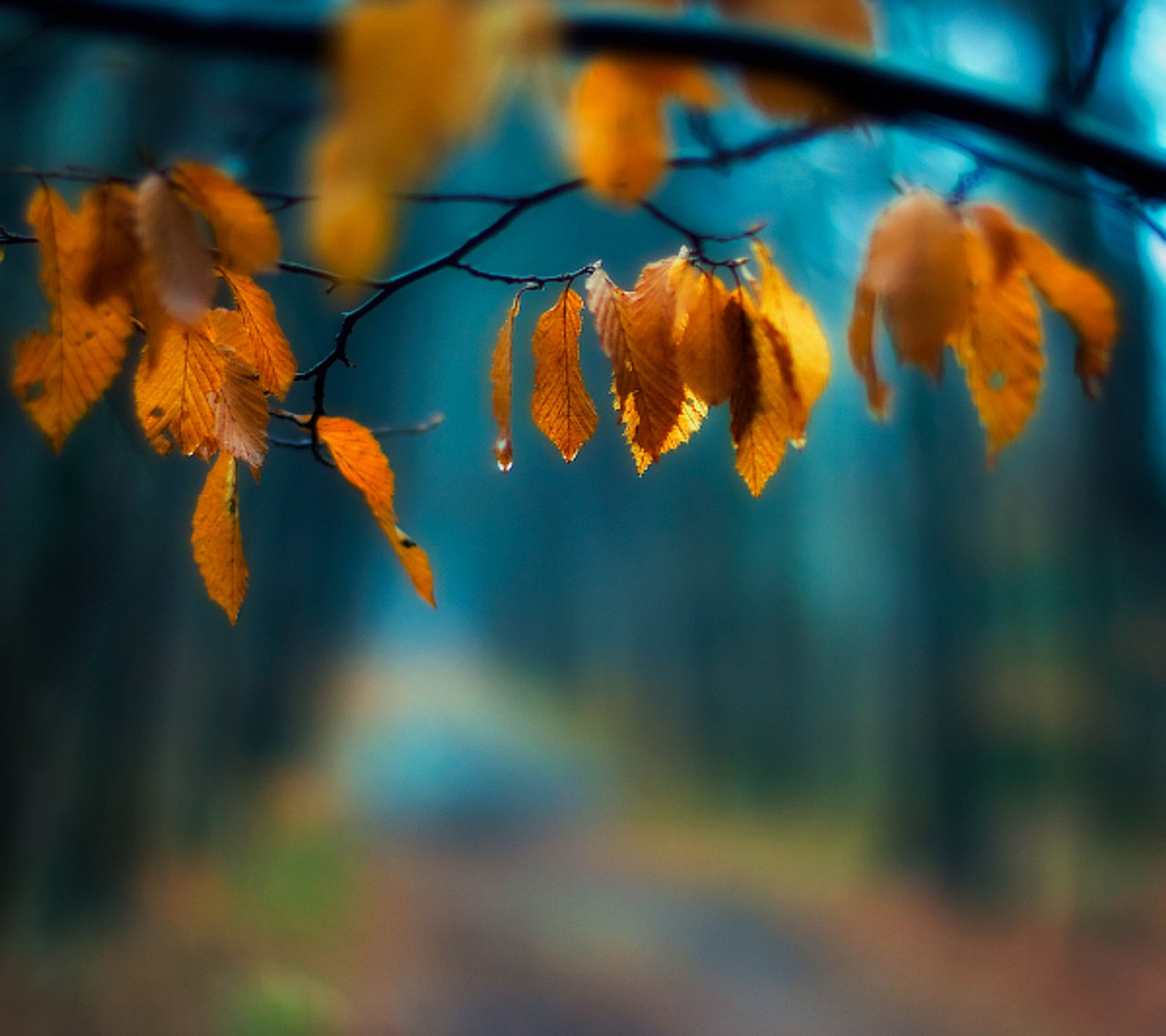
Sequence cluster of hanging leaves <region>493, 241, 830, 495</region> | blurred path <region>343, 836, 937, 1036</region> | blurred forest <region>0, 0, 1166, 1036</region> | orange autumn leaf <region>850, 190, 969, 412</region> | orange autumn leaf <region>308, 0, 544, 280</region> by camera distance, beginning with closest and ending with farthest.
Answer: orange autumn leaf <region>308, 0, 544, 280</region> < orange autumn leaf <region>850, 190, 969, 412</region> < cluster of hanging leaves <region>493, 241, 830, 495</region> < blurred forest <region>0, 0, 1166, 1036</region> < blurred path <region>343, 836, 937, 1036</region>

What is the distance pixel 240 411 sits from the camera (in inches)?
17.8

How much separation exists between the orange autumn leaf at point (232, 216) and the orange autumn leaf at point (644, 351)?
0.58 feet

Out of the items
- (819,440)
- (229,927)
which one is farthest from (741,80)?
(819,440)

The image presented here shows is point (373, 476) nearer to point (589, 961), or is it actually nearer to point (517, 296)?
point (517, 296)

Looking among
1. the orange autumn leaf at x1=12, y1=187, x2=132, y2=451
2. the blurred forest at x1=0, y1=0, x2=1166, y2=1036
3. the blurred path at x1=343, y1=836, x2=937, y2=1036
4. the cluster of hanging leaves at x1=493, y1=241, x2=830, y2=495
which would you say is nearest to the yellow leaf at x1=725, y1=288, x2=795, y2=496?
the cluster of hanging leaves at x1=493, y1=241, x2=830, y2=495

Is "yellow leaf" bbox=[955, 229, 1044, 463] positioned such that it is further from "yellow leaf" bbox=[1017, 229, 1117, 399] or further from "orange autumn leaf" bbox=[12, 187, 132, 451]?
"orange autumn leaf" bbox=[12, 187, 132, 451]

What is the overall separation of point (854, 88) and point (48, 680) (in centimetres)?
263

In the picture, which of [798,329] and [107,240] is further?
[798,329]

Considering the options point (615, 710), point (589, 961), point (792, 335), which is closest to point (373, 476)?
point (792, 335)

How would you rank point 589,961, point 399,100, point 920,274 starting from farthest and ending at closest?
1. point 589,961
2. point 920,274
3. point 399,100

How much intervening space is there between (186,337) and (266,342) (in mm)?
49

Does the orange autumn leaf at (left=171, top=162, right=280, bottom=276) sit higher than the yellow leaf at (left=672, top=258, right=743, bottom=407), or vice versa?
the yellow leaf at (left=672, top=258, right=743, bottom=407)

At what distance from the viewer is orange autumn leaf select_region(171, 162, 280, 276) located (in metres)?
0.35

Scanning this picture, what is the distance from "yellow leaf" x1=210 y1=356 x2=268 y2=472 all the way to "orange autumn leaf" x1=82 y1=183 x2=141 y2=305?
10cm
